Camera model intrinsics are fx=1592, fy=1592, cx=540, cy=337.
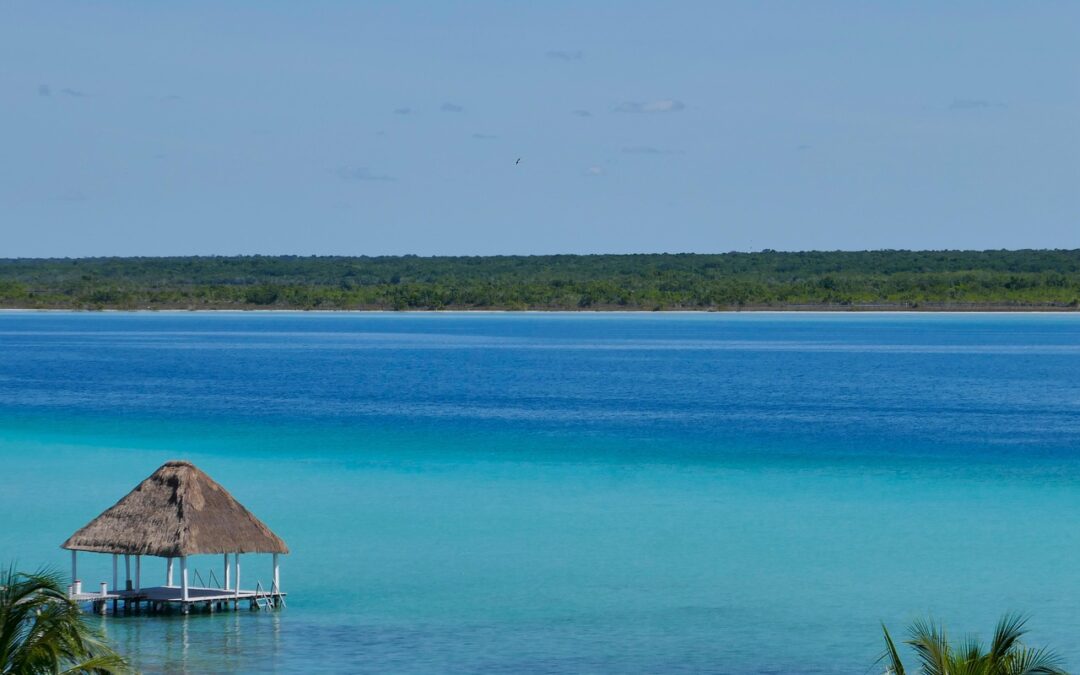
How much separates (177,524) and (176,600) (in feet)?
3.98

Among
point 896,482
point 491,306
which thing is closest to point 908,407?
point 896,482

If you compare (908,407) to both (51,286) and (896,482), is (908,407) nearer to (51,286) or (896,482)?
(896,482)

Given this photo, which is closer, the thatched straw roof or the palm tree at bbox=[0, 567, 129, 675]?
the palm tree at bbox=[0, 567, 129, 675]

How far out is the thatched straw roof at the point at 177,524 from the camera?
21.4 m

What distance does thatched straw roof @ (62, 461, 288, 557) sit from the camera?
21359 millimetres

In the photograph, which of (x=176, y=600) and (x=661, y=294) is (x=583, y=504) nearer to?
(x=176, y=600)

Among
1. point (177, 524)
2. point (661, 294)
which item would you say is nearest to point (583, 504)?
point (177, 524)

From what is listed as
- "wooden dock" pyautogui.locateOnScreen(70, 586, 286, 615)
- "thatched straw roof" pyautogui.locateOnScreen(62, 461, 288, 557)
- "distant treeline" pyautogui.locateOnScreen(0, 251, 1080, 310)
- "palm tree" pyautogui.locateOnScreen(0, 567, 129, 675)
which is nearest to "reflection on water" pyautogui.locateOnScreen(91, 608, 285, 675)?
"wooden dock" pyautogui.locateOnScreen(70, 586, 286, 615)

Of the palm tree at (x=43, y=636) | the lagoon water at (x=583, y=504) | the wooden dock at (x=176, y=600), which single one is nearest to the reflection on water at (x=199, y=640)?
the lagoon water at (x=583, y=504)

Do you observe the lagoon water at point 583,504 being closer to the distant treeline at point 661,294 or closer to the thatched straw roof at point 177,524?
the thatched straw roof at point 177,524

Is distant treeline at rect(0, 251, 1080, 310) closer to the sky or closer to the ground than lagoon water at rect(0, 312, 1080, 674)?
closer to the sky

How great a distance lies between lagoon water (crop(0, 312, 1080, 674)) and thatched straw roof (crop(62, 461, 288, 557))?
1027 mm

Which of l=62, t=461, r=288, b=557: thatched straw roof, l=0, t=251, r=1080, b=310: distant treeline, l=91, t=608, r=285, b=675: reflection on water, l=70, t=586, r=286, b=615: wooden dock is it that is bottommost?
l=91, t=608, r=285, b=675: reflection on water

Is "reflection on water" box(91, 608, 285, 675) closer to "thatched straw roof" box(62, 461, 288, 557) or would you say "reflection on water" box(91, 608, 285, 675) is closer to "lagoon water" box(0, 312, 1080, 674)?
"lagoon water" box(0, 312, 1080, 674)
